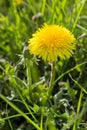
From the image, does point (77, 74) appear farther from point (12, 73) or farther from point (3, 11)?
point (3, 11)

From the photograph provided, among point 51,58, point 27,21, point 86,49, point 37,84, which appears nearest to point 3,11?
point 27,21

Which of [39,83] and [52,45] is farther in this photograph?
[39,83]

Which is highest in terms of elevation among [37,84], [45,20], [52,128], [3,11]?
[3,11]

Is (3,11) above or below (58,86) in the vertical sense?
above
